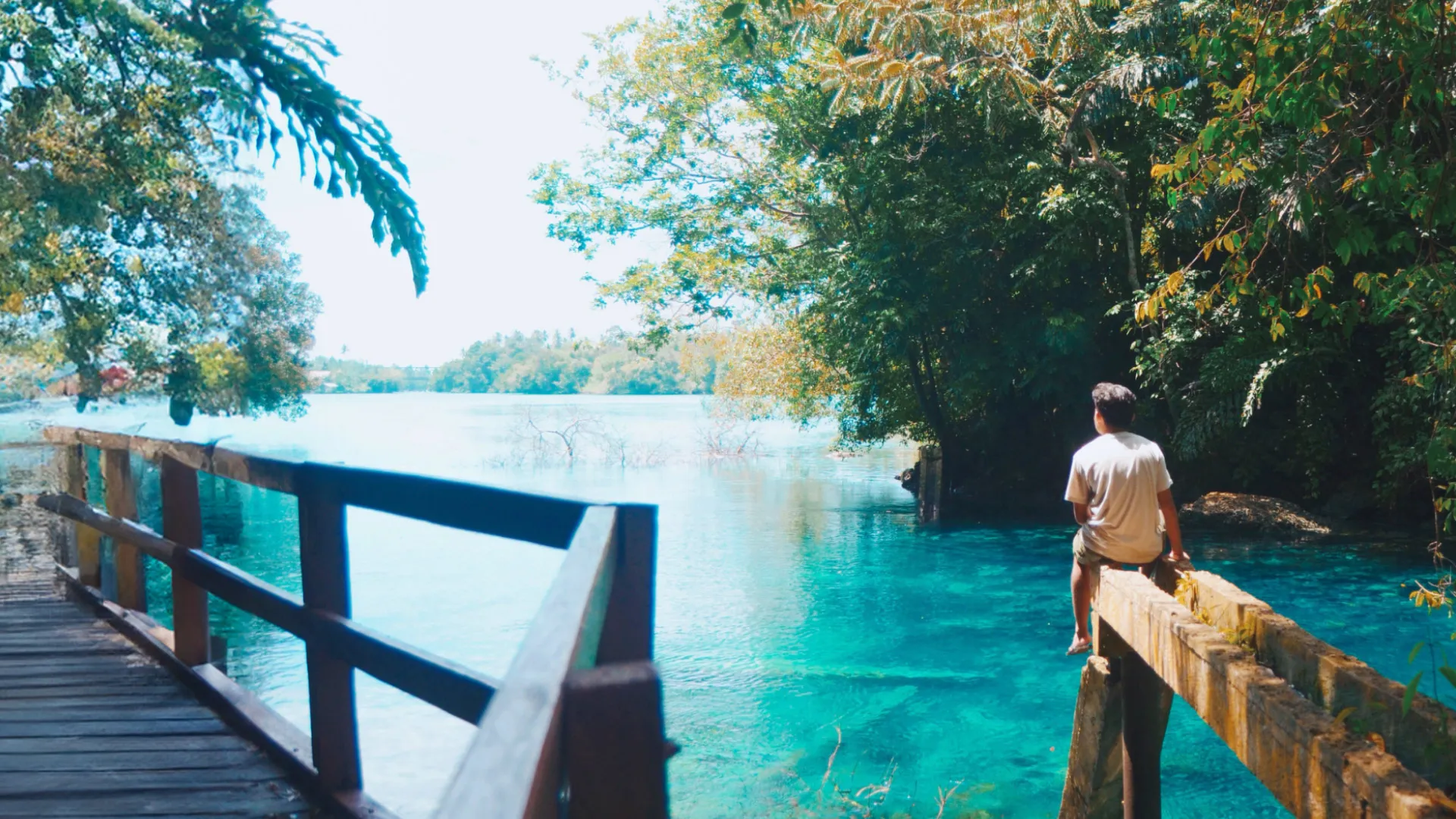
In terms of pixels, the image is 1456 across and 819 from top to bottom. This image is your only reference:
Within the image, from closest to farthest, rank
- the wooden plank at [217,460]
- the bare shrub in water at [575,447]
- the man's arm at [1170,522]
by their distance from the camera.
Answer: the wooden plank at [217,460]
the man's arm at [1170,522]
the bare shrub in water at [575,447]

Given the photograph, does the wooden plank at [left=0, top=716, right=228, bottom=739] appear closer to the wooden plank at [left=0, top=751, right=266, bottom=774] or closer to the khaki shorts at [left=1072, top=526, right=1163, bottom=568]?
the wooden plank at [left=0, top=751, right=266, bottom=774]

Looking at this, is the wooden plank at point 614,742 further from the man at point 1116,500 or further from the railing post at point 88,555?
the railing post at point 88,555

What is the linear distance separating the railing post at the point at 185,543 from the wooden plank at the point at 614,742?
3418mm

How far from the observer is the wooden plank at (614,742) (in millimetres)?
1135

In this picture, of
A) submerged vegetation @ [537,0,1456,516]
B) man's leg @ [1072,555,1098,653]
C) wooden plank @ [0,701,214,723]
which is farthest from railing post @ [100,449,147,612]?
submerged vegetation @ [537,0,1456,516]

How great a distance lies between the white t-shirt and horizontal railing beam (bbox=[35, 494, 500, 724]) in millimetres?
4669

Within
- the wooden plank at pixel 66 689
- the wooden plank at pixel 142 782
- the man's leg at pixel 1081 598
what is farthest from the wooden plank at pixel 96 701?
the man's leg at pixel 1081 598

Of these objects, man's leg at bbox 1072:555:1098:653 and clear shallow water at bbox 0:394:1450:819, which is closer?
man's leg at bbox 1072:555:1098:653

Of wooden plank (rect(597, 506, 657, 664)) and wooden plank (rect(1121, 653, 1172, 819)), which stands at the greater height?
wooden plank (rect(597, 506, 657, 664))

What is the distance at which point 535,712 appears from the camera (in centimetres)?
75

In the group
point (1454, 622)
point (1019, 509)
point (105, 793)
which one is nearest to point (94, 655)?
point (105, 793)

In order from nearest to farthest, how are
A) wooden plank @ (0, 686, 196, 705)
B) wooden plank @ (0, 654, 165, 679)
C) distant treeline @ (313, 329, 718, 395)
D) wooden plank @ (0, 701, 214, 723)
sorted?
wooden plank @ (0, 701, 214, 723), wooden plank @ (0, 686, 196, 705), wooden plank @ (0, 654, 165, 679), distant treeline @ (313, 329, 718, 395)

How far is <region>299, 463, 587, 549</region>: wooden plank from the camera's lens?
5.55ft

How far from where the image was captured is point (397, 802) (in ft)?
30.6
